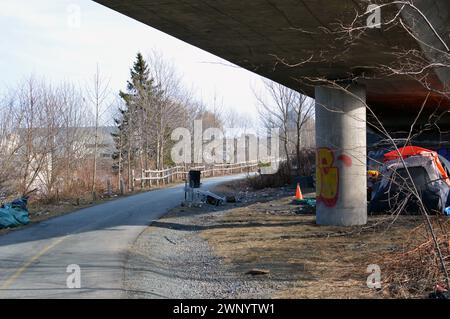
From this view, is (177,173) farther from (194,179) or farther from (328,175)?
(328,175)

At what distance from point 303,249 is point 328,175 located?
4425 millimetres

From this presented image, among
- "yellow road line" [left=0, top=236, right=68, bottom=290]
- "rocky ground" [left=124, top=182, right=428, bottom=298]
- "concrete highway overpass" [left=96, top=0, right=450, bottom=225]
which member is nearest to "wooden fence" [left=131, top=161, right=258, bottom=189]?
"rocky ground" [left=124, top=182, right=428, bottom=298]

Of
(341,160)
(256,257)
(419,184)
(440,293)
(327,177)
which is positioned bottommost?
(256,257)

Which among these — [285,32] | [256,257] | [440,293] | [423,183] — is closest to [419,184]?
[423,183]

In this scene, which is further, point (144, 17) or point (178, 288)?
point (144, 17)

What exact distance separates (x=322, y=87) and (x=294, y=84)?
9.09ft

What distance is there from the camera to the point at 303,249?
40.9ft

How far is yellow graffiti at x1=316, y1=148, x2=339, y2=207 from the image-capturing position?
53.5ft

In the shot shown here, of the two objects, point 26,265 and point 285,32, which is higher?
point 285,32

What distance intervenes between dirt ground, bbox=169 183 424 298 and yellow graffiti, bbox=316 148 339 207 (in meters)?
0.95

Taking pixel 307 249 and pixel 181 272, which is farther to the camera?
pixel 307 249

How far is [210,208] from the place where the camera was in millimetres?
23266
